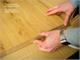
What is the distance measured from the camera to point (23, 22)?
1118 mm

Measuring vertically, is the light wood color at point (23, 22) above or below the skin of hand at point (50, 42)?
above

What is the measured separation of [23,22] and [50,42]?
0.77 ft

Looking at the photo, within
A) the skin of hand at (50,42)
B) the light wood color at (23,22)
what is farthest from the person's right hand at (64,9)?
the skin of hand at (50,42)

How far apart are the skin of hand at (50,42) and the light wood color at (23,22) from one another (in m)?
0.04

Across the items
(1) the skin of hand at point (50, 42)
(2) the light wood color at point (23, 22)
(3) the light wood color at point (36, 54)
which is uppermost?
(2) the light wood color at point (23, 22)

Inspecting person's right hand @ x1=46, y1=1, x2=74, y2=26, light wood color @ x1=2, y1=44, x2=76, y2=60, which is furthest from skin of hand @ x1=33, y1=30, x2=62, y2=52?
person's right hand @ x1=46, y1=1, x2=74, y2=26

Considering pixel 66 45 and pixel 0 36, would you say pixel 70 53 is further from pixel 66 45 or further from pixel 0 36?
pixel 0 36

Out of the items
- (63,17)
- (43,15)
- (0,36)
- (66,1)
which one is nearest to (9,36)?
(0,36)

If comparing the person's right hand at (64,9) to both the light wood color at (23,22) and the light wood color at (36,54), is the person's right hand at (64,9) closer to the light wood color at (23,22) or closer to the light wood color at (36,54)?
the light wood color at (23,22)

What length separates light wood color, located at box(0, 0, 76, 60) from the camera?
1009 mm

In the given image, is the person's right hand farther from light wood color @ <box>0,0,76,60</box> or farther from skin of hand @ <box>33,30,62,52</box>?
skin of hand @ <box>33,30,62,52</box>

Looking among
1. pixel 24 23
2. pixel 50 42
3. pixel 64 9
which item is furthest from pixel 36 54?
pixel 64 9

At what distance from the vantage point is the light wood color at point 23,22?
101 centimetres

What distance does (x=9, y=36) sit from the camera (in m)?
1.04
